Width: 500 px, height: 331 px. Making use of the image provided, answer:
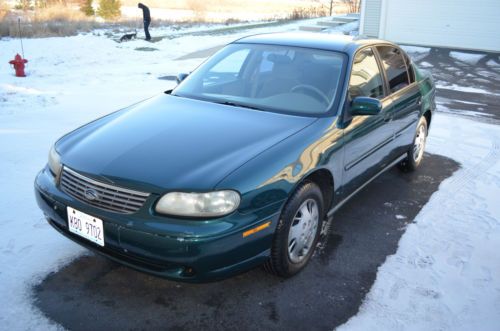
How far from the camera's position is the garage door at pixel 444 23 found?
15438 mm

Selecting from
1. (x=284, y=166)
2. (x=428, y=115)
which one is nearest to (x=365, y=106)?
(x=284, y=166)

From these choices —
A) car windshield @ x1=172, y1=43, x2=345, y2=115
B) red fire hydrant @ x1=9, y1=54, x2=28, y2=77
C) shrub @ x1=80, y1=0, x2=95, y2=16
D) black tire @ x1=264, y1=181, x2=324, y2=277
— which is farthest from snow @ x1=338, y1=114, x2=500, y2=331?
shrub @ x1=80, y1=0, x2=95, y2=16

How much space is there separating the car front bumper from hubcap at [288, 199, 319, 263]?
353mm

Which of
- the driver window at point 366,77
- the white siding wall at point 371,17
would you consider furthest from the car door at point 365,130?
the white siding wall at point 371,17

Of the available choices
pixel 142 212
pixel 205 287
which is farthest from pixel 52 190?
pixel 205 287

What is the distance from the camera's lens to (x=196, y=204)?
8.26 feet

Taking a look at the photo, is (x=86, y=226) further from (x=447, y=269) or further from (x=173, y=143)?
(x=447, y=269)

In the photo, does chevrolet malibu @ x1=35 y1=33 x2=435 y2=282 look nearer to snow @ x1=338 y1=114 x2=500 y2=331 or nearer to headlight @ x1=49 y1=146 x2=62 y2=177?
headlight @ x1=49 y1=146 x2=62 y2=177

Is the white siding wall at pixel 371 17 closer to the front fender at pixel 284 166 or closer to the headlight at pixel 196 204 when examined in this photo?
the front fender at pixel 284 166

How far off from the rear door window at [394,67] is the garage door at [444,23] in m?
13.0

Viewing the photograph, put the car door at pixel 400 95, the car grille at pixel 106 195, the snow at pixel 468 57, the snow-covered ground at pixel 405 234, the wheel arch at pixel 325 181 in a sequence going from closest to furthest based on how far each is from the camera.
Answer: the car grille at pixel 106 195, the snow-covered ground at pixel 405 234, the wheel arch at pixel 325 181, the car door at pixel 400 95, the snow at pixel 468 57

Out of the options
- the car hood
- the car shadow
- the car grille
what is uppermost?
the car hood

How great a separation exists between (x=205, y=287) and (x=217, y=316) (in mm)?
316

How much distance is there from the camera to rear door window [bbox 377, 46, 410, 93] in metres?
Result: 4.31
